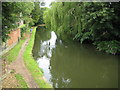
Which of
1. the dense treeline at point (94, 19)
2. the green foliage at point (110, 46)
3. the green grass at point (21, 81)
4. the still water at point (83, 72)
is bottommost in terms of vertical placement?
the still water at point (83, 72)

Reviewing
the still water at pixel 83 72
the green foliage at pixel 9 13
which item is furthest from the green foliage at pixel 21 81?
the green foliage at pixel 9 13

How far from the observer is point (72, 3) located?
40.7 ft

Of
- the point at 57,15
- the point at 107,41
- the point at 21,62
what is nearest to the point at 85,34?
the point at 107,41

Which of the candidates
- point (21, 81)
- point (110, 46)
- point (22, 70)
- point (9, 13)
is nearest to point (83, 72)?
point (22, 70)

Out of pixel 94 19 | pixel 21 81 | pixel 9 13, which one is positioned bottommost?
pixel 21 81

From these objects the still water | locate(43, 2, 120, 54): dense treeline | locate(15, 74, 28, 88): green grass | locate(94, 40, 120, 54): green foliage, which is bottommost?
the still water

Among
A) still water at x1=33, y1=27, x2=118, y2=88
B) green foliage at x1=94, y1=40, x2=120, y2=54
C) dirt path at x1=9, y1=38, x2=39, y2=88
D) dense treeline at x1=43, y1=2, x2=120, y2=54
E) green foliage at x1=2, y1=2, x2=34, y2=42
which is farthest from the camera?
green foliage at x1=94, y1=40, x2=120, y2=54

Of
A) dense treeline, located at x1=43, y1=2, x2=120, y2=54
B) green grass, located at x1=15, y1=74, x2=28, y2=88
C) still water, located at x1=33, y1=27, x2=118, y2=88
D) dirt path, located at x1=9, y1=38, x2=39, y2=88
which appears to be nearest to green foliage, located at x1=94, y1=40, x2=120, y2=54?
dense treeline, located at x1=43, y1=2, x2=120, y2=54

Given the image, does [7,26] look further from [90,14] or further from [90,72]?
[90,14]

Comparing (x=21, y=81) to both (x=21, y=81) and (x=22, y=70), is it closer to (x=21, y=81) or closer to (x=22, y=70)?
(x=21, y=81)

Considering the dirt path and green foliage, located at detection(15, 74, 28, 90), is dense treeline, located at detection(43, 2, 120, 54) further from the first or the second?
green foliage, located at detection(15, 74, 28, 90)

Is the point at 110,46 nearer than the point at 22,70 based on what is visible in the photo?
No

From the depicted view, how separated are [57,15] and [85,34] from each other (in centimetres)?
393

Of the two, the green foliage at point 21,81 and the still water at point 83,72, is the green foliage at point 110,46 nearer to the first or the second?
the still water at point 83,72
